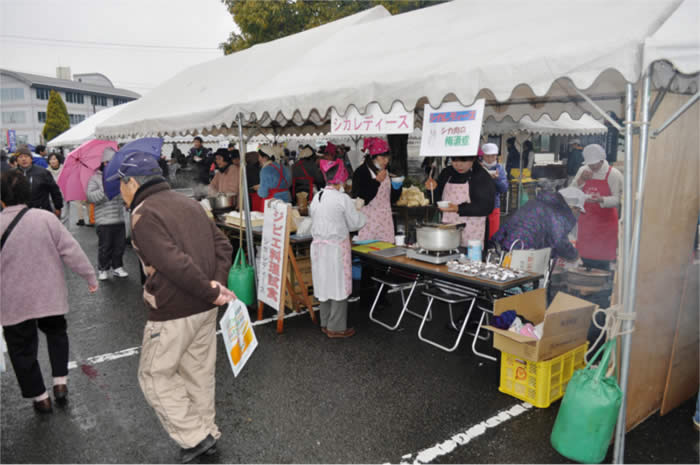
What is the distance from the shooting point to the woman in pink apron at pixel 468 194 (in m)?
5.06

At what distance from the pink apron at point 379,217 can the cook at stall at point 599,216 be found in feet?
7.77

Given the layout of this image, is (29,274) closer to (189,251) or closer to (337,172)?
(189,251)

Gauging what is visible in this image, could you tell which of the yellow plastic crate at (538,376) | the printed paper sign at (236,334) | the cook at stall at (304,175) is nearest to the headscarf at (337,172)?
the printed paper sign at (236,334)

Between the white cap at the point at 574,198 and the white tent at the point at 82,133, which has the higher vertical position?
the white tent at the point at 82,133

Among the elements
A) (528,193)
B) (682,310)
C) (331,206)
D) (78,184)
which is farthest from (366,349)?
(528,193)

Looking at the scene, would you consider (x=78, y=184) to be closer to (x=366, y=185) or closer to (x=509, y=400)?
(x=366, y=185)

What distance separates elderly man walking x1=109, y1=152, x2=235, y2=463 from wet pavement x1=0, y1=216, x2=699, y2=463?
18.2 inches

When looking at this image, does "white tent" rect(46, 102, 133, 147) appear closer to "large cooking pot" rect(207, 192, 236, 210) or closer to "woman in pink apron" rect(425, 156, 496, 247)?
"large cooking pot" rect(207, 192, 236, 210)

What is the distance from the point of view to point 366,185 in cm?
600

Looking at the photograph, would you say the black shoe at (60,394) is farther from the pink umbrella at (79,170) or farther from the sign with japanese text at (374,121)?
the pink umbrella at (79,170)

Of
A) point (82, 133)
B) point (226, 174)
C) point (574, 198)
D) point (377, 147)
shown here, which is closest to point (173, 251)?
point (377, 147)

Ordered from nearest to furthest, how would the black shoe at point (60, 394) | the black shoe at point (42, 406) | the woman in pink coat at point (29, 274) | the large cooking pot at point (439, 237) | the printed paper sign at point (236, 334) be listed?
the printed paper sign at point (236, 334), the woman in pink coat at point (29, 274), the black shoe at point (42, 406), the black shoe at point (60, 394), the large cooking pot at point (439, 237)

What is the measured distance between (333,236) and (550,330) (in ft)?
7.38

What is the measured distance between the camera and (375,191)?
602 centimetres
